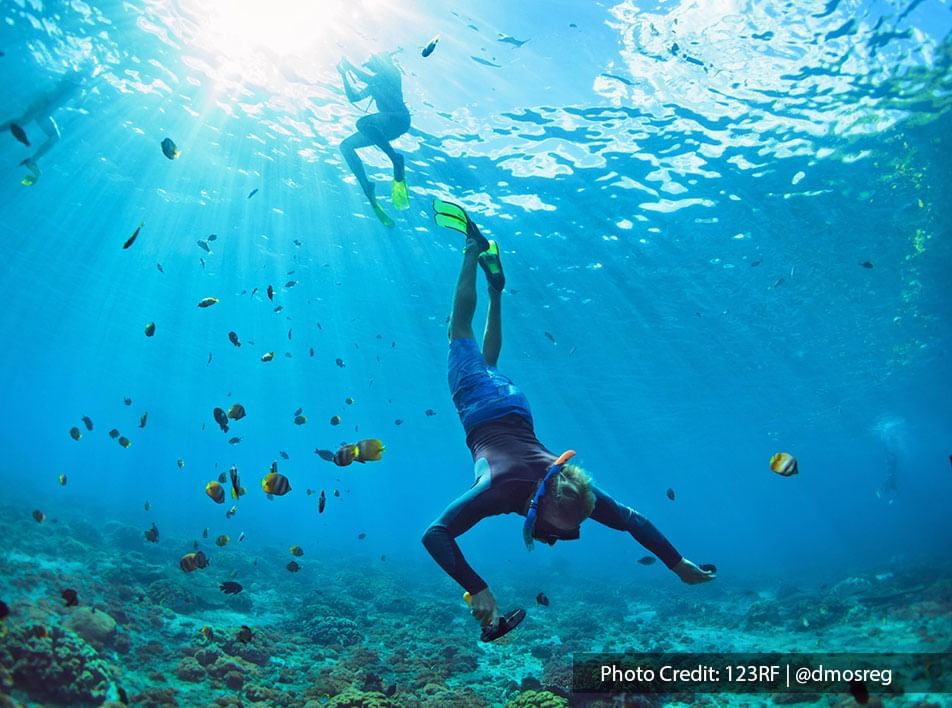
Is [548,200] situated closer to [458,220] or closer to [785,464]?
Answer: [458,220]

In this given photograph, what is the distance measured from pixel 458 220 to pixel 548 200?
10506 millimetres

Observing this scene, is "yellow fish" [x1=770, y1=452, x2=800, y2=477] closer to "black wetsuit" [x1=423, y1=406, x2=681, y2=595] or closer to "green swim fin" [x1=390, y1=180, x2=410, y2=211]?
"black wetsuit" [x1=423, y1=406, x2=681, y2=595]

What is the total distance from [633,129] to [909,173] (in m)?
9.83

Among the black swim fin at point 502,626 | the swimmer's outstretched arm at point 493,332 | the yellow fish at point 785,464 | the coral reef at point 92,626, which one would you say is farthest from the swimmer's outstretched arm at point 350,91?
the coral reef at point 92,626

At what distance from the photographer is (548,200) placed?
1717 cm

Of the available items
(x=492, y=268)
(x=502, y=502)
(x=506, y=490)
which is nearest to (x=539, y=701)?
(x=502, y=502)

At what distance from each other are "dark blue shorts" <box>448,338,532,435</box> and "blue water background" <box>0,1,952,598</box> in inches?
389

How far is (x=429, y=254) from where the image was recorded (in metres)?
21.2

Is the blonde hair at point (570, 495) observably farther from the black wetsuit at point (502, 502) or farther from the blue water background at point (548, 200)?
the blue water background at point (548, 200)

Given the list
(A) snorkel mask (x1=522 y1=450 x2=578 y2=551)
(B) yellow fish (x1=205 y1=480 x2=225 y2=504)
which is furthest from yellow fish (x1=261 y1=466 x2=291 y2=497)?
(A) snorkel mask (x1=522 y1=450 x2=578 y2=551)

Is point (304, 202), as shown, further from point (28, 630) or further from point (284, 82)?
point (28, 630)

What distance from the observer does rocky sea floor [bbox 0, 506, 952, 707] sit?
6.86 meters

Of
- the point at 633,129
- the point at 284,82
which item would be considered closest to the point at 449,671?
the point at 633,129

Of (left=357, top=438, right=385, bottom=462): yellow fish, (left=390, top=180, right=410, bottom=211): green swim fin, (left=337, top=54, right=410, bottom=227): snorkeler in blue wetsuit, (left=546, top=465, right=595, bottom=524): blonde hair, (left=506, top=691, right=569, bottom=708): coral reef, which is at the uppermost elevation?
(left=337, top=54, right=410, bottom=227): snorkeler in blue wetsuit
